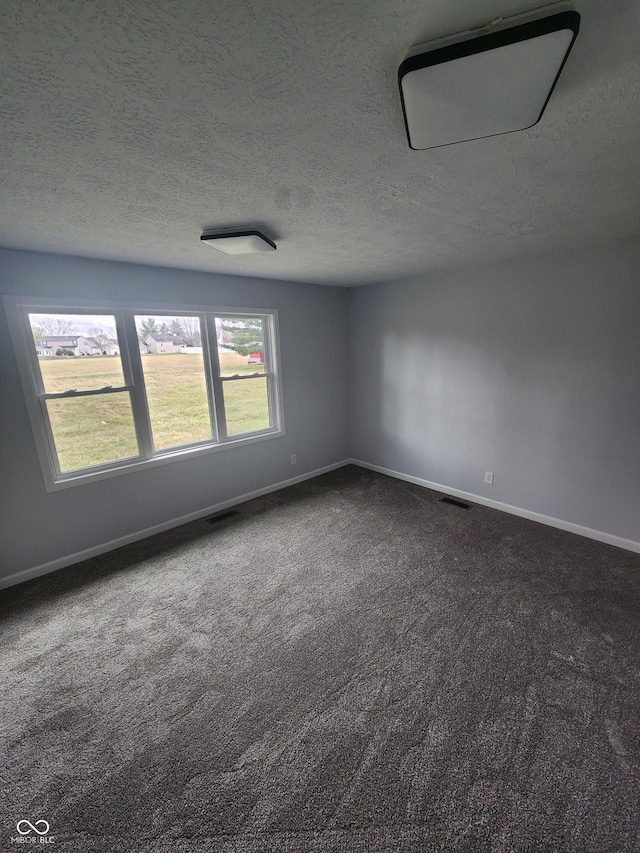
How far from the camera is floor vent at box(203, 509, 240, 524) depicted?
11.1ft

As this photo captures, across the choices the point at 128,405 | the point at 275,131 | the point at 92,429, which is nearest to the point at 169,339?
the point at 128,405

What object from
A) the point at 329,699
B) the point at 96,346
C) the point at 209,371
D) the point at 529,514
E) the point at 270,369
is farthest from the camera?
the point at 270,369

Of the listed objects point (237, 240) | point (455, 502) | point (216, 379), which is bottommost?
point (455, 502)

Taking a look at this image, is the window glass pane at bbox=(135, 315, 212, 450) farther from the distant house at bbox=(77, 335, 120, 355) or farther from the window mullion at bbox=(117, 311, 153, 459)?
the distant house at bbox=(77, 335, 120, 355)

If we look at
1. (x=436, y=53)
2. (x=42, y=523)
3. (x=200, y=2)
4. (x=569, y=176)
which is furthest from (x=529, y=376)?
(x=42, y=523)

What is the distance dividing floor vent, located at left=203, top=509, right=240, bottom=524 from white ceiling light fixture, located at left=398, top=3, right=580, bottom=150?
327 cm

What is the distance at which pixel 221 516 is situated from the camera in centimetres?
347

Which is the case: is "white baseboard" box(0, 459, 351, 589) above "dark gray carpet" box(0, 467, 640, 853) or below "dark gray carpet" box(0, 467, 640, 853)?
above

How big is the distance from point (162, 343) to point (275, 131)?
238cm

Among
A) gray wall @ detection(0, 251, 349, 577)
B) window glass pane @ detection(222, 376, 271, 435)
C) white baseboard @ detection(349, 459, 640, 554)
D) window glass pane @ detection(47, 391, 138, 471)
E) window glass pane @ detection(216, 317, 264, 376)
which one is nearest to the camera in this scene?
gray wall @ detection(0, 251, 349, 577)

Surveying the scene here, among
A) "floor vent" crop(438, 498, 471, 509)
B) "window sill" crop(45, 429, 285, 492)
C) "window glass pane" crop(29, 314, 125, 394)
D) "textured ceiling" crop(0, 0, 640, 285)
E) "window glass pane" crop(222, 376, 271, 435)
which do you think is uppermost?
"textured ceiling" crop(0, 0, 640, 285)

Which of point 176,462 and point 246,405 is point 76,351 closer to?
point 176,462

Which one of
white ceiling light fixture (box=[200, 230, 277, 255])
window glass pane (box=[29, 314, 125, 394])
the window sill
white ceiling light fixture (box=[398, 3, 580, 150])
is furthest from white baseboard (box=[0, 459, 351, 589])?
white ceiling light fixture (box=[398, 3, 580, 150])

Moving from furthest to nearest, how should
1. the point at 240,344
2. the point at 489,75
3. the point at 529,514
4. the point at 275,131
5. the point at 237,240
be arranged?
1. the point at 240,344
2. the point at 529,514
3. the point at 237,240
4. the point at 275,131
5. the point at 489,75
